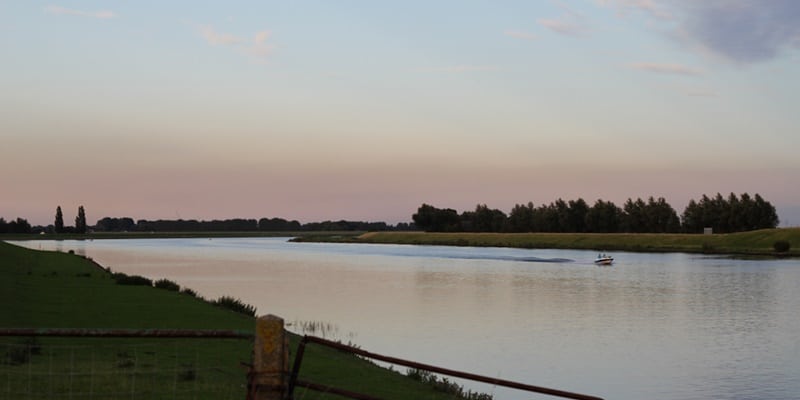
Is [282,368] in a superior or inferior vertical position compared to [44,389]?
superior

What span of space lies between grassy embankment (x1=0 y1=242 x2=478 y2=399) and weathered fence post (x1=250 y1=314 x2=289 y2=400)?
646 cm

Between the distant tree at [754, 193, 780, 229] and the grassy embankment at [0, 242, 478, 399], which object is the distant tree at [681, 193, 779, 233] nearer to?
the distant tree at [754, 193, 780, 229]

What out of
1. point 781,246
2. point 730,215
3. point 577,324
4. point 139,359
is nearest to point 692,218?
point 730,215

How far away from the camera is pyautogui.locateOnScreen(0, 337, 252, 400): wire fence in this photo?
16281 mm

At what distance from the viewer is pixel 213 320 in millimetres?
34281

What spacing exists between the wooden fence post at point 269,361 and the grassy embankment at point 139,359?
6463mm

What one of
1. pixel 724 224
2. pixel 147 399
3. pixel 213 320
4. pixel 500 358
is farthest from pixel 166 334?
pixel 724 224

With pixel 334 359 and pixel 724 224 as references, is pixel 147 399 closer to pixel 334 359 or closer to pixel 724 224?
pixel 334 359

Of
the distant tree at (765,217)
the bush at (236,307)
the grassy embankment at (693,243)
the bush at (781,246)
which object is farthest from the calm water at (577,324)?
the distant tree at (765,217)

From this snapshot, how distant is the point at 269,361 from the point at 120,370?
38.9 feet

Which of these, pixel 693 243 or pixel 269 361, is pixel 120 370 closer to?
pixel 269 361

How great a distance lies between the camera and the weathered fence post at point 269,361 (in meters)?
8.02

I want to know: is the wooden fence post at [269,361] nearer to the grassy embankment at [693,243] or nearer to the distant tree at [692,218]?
the grassy embankment at [693,243]

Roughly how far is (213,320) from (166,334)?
87.1 ft
